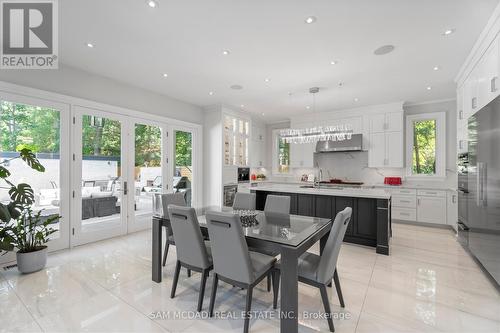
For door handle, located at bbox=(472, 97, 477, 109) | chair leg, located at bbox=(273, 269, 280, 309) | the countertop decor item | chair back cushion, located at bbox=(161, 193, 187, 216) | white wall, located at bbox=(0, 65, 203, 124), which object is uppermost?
white wall, located at bbox=(0, 65, 203, 124)

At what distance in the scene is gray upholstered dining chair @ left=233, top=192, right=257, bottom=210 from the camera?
333cm

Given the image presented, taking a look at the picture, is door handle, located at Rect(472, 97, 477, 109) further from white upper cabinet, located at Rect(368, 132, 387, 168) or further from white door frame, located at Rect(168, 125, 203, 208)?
white door frame, located at Rect(168, 125, 203, 208)

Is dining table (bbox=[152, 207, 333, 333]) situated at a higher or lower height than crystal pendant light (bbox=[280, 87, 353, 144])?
lower

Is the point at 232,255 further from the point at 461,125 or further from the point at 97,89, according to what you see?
the point at 461,125

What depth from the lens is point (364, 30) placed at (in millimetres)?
2639

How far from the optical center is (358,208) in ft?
12.6

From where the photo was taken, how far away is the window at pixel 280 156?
25.1ft

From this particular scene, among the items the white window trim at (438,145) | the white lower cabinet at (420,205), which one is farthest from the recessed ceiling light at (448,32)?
the white lower cabinet at (420,205)

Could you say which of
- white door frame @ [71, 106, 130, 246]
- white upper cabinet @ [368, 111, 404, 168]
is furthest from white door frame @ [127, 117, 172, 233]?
white upper cabinet @ [368, 111, 404, 168]

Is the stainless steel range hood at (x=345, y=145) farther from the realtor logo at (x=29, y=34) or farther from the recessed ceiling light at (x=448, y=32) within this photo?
the realtor logo at (x=29, y=34)

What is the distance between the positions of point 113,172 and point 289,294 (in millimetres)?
3944

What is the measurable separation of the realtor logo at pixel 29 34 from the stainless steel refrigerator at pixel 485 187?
4.87 m

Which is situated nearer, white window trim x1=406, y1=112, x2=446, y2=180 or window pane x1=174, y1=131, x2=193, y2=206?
white window trim x1=406, y1=112, x2=446, y2=180

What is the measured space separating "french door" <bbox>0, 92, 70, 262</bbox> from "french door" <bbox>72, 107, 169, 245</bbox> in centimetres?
14
